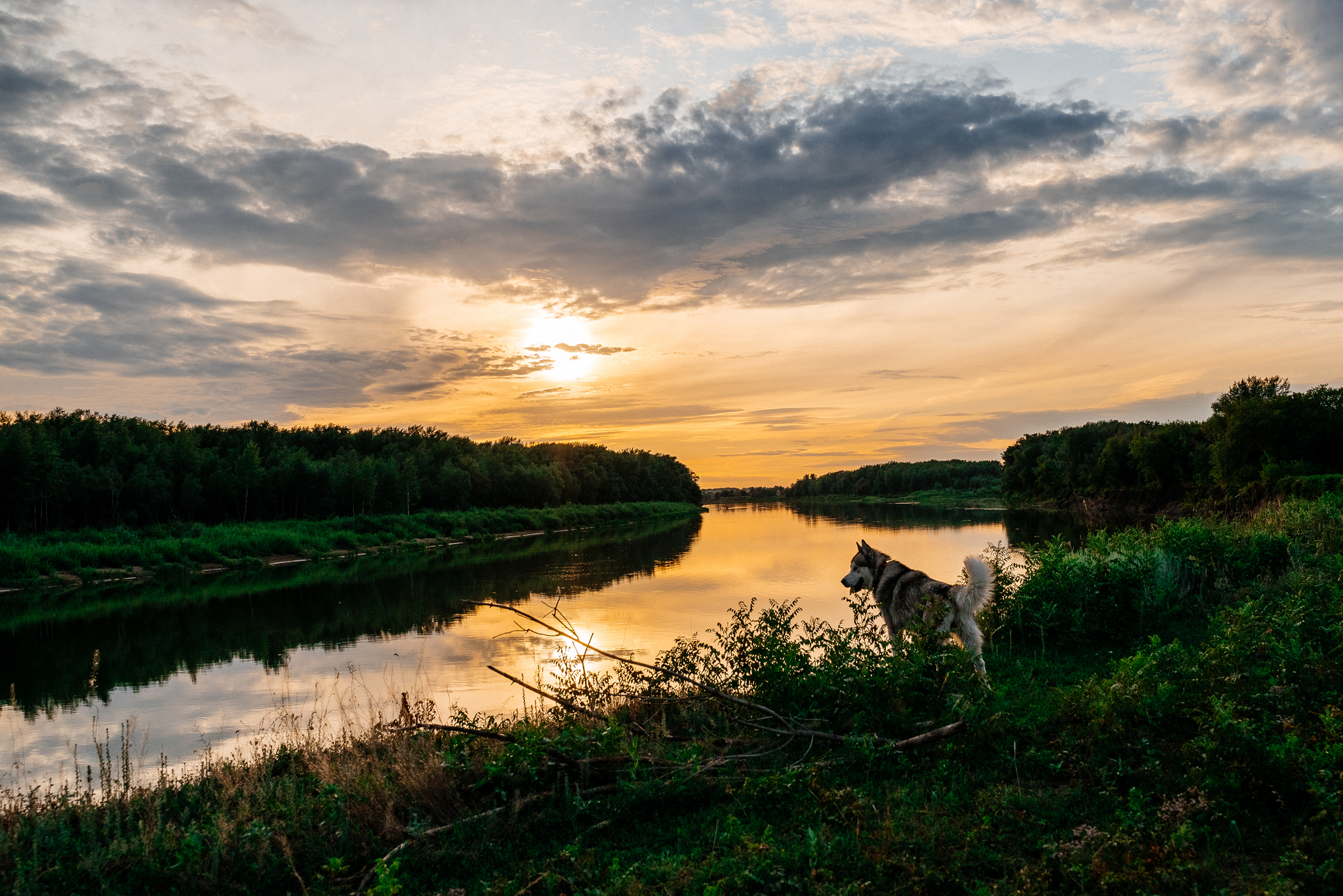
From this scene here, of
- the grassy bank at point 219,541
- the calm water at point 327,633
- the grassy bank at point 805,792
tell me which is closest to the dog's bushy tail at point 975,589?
the grassy bank at point 805,792

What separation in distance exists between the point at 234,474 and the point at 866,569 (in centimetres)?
5942

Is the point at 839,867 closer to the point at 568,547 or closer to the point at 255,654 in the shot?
the point at 255,654

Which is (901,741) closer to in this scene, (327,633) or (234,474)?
(327,633)

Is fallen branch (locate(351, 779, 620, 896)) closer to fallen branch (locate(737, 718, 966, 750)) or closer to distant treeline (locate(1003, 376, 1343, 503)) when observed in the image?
fallen branch (locate(737, 718, 966, 750))

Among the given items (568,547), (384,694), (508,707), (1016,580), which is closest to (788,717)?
(508,707)

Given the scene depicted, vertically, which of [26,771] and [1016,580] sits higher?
[1016,580]

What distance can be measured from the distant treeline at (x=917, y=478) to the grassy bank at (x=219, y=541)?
107250 mm

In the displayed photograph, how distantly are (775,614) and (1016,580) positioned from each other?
574 centimetres

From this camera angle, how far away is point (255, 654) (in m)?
17.4

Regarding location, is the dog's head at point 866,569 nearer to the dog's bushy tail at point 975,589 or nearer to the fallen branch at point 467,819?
the dog's bushy tail at point 975,589

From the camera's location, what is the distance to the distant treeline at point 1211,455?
38.4m

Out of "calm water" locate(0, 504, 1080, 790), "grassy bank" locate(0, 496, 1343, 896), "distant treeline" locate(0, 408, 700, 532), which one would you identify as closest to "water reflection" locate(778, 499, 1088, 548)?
"calm water" locate(0, 504, 1080, 790)

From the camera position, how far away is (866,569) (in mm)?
11445

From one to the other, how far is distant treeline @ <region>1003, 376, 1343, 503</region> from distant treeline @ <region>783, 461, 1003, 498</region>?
154ft
